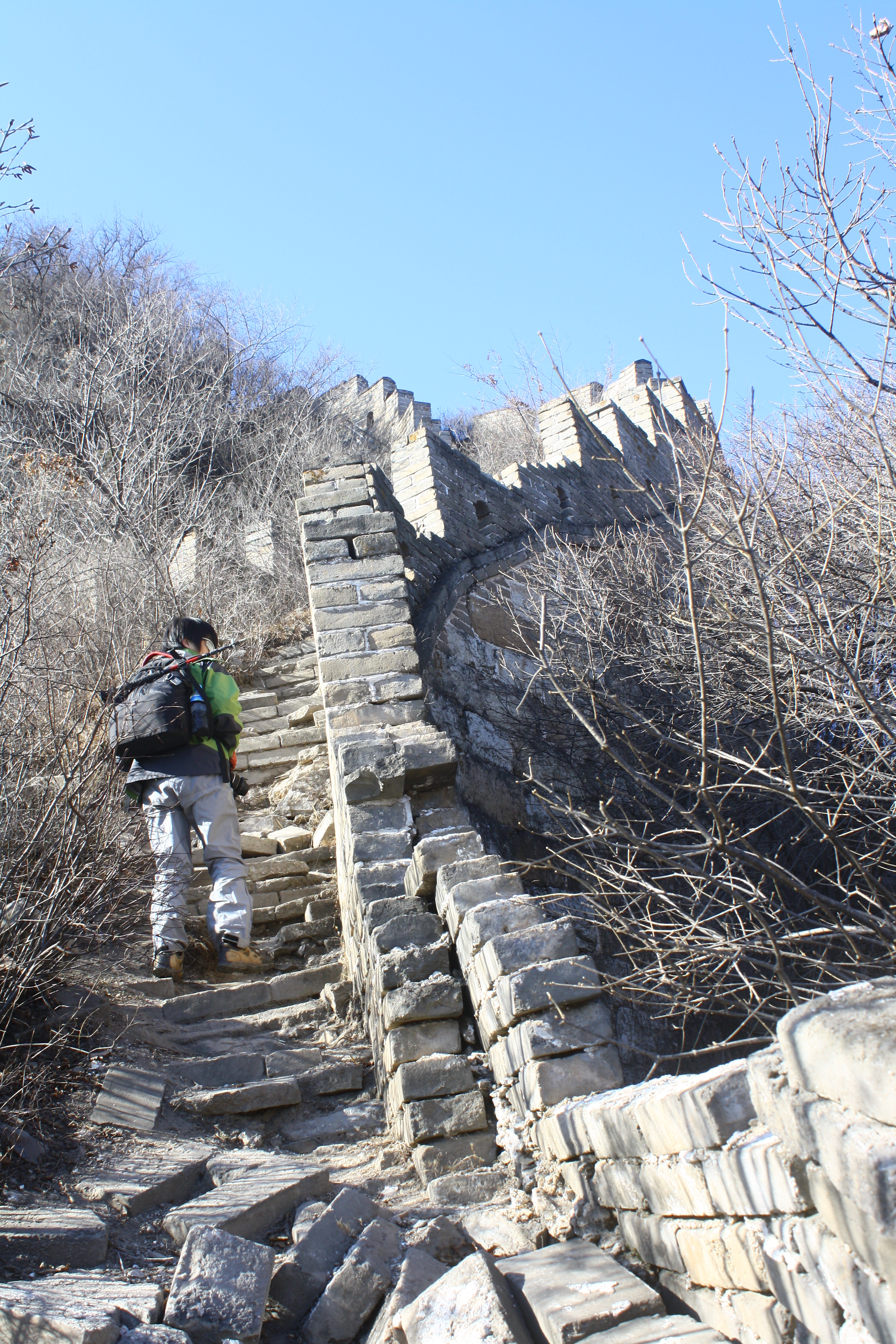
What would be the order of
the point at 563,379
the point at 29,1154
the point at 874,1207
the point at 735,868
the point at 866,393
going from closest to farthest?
the point at 874,1207, the point at 563,379, the point at 29,1154, the point at 735,868, the point at 866,393

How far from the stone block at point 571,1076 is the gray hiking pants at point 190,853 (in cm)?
212

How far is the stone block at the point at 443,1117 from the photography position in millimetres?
2783

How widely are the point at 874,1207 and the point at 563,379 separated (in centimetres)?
179

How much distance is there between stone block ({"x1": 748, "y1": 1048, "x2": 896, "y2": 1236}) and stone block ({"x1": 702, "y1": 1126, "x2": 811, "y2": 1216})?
49mm

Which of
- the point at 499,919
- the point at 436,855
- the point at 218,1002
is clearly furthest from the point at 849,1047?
the point at 218,1002

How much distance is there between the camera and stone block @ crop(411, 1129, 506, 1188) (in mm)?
2668

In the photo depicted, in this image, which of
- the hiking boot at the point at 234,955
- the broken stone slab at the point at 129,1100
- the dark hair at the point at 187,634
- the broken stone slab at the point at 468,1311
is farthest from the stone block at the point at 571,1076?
the dark hair at the point at 187,634

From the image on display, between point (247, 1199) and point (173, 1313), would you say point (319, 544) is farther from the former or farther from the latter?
point (173, 1313)

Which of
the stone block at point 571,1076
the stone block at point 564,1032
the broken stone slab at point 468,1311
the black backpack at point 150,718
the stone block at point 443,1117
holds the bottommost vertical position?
the stone block at point 443,1117

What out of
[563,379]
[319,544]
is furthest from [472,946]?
[319,544]

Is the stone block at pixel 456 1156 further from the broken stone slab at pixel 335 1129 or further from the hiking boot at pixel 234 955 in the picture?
the hiking boot at pixel 234 955

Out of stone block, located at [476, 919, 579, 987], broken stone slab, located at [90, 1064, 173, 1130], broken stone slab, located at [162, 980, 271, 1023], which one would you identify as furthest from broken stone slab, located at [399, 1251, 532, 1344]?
broken stone slab, located at [162, 980, 271, 1023]

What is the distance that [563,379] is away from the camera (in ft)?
7.43

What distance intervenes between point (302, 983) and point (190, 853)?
781 mm
